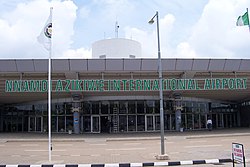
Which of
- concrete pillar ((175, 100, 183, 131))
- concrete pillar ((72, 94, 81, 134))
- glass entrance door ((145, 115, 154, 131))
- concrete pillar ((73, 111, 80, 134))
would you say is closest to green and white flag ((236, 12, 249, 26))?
concrete pillar ((175, 100, 183, 131))

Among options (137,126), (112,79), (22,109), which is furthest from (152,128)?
(22,109)

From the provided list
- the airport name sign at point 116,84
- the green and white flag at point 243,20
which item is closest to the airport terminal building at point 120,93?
the airport name sign at point 116,84

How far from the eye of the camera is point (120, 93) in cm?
3316

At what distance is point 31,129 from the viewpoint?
3931cm

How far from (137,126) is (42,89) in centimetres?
1265

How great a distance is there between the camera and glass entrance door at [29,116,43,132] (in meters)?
38.3

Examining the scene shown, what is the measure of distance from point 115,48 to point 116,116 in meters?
9.41

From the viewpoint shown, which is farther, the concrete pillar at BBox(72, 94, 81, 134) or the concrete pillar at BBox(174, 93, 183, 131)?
the concrete pillar at BBox(174, 93, 183, 131)

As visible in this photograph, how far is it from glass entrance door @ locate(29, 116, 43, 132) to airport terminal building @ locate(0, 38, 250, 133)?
127 mm

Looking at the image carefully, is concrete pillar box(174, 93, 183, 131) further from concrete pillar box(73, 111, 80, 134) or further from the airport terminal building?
concrete pillar box(73, 111, 80, 134)

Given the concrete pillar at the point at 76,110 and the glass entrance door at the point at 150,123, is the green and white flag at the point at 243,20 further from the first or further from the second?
the glass entrance door at the point at 150,123

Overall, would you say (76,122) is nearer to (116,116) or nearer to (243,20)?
(116,116)

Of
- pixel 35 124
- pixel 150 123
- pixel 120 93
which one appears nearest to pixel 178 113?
pixel 150 123

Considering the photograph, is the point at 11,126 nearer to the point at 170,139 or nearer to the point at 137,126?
the point at 137,126
